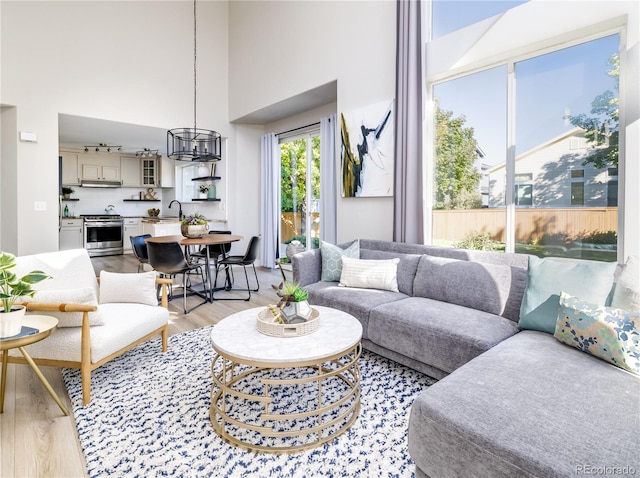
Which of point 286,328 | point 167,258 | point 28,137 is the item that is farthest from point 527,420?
point 28,137

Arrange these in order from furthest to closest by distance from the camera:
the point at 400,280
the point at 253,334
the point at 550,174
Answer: the point at 400,280 → the point at 550,174 → the point at 253,334

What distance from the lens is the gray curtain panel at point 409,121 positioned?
343cm

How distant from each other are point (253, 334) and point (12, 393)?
5.15 feet

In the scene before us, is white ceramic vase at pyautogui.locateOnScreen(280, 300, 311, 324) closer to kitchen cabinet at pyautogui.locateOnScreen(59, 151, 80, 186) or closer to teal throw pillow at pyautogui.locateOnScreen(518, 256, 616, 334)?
teal throw pillow at pyautogui.locateOnScreen(518, 256, 616, 334)

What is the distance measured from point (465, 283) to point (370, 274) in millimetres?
776

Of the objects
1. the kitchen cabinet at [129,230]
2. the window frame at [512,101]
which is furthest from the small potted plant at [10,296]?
the kitchen cabinet at [129,230]

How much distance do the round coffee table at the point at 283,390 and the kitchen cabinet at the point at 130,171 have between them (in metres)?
7.98

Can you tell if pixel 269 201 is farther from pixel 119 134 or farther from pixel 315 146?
pixel 119 134

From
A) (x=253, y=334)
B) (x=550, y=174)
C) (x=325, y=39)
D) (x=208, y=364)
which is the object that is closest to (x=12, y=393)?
(x=208, y=364)

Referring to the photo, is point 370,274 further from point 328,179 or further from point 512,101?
point 328,179

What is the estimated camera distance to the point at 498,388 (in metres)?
1.37

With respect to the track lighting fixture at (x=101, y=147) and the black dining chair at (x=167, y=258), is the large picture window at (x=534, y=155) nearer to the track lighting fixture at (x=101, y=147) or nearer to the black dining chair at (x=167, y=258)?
the black dining chair at (x=167, y=258)

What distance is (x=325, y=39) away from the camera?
443cm

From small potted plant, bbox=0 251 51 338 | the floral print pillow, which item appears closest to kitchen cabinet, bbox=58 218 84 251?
small potted plant, bbox=0 251 51 338
